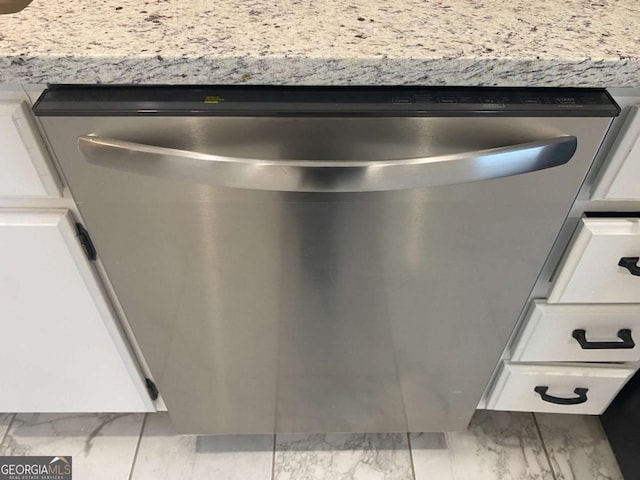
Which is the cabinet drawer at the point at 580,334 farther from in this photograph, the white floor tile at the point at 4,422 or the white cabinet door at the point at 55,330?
the white floor tile at the point at 4,422

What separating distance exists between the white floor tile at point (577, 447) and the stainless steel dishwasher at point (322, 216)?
1.39ft

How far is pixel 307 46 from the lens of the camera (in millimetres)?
607

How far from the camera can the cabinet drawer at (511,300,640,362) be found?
2.97ft

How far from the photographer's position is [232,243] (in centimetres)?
75

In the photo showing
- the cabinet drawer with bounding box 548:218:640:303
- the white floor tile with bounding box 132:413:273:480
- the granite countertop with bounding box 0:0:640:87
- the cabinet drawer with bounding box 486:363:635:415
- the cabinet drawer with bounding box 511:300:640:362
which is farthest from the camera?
the white floor tile with bounding box 132:413:273:480

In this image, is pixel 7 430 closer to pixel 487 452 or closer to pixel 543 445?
pixel 487 452

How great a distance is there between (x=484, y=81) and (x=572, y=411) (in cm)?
83

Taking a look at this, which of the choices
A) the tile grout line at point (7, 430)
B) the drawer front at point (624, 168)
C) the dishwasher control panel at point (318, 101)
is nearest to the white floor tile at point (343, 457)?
the tile grout line at point (7, 430)

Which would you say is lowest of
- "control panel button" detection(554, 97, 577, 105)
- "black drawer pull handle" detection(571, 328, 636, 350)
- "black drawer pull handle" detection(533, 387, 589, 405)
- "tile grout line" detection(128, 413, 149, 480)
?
"tile grout line" detection(128, 413, 149, 480)

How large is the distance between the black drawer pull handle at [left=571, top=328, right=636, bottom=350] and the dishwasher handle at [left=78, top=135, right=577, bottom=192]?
0.42m

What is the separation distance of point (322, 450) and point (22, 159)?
3.03 ft

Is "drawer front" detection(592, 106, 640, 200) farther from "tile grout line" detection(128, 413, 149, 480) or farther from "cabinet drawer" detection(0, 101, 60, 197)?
"tile grout line" detection(128, 413, 149, 480)

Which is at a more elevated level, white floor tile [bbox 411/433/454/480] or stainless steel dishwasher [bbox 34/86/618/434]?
stainless steel dishwasher [bbox 34/86/618/434]

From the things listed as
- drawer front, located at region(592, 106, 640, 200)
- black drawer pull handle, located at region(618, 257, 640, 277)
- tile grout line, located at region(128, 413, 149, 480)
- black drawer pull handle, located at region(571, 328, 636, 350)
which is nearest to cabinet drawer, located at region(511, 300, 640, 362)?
black drawer pull handle, located at region(571, 328, 636, 350)
